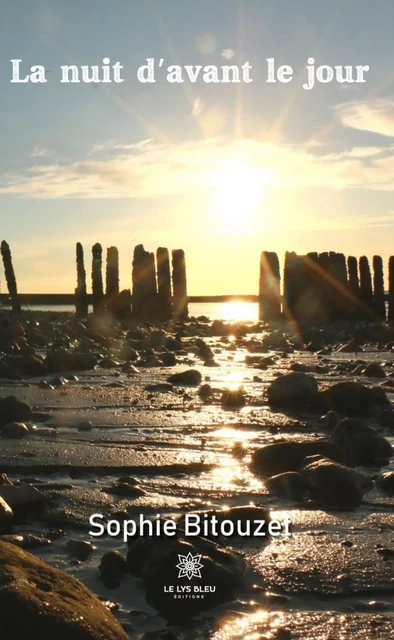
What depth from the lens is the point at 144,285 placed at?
85.7 ft

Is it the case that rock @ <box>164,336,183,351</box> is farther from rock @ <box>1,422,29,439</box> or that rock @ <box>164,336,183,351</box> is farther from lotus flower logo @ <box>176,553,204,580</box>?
lotus flower logo @ <box>176,553,204,580</box>

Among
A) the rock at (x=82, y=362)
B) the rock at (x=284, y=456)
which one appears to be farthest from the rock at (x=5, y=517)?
the rock at (x=82, y=362)

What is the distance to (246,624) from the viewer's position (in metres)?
2.43

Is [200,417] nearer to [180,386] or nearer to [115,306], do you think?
[180,386]

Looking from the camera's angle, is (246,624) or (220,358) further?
(220,358)

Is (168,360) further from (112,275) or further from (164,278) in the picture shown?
(164,278)

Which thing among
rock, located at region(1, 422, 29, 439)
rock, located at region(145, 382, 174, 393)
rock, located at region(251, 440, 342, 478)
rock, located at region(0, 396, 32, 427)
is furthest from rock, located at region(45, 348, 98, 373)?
rock, located at region(251, 440, 342, 478)

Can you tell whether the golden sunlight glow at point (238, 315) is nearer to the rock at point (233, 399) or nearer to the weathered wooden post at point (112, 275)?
the weathered wooden post at point (112, 275)

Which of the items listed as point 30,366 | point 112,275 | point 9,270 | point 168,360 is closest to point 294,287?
point 112,275

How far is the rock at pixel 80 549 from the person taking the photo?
298 cm

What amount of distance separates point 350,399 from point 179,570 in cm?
444

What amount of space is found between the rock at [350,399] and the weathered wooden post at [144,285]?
18822 millimetres

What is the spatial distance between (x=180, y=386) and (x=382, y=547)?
5.83 m

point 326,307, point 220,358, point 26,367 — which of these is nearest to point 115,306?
point 326,307
